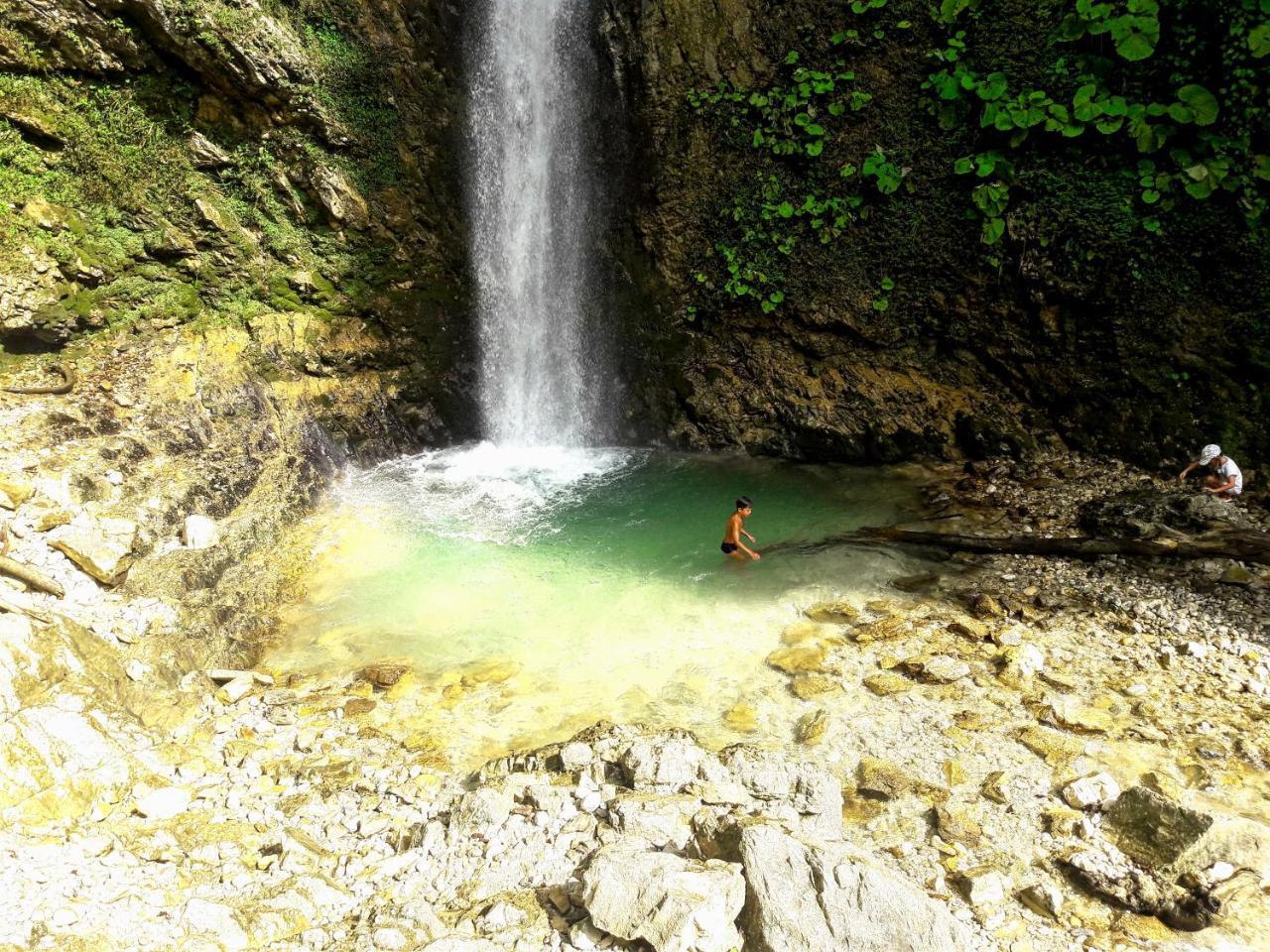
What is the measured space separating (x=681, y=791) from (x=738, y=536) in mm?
3939

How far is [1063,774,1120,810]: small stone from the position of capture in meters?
3.88

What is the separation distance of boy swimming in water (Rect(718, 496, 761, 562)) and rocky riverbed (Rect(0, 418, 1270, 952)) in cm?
134

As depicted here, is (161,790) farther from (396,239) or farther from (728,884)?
(396,239)

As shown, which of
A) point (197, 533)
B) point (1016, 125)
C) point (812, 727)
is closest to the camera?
point (812, 727)

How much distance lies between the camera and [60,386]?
23.9ft

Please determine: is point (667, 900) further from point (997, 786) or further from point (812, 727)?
point (997, 786)

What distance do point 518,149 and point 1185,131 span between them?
8989mm

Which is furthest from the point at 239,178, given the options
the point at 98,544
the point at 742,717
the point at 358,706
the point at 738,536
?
the point at 742,717

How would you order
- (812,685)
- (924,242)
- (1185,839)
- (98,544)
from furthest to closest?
(924,242) → (98,544) → (812,685) → (1185,839)

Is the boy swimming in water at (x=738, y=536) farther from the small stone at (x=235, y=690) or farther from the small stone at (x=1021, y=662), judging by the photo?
the small stone at (x=235, y=690)

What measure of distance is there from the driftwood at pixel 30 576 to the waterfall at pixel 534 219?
22.5ft

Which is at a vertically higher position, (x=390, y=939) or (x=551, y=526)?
(x=551, y=526)

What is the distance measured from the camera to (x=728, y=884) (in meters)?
3.01

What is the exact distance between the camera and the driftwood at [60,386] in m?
7.08
